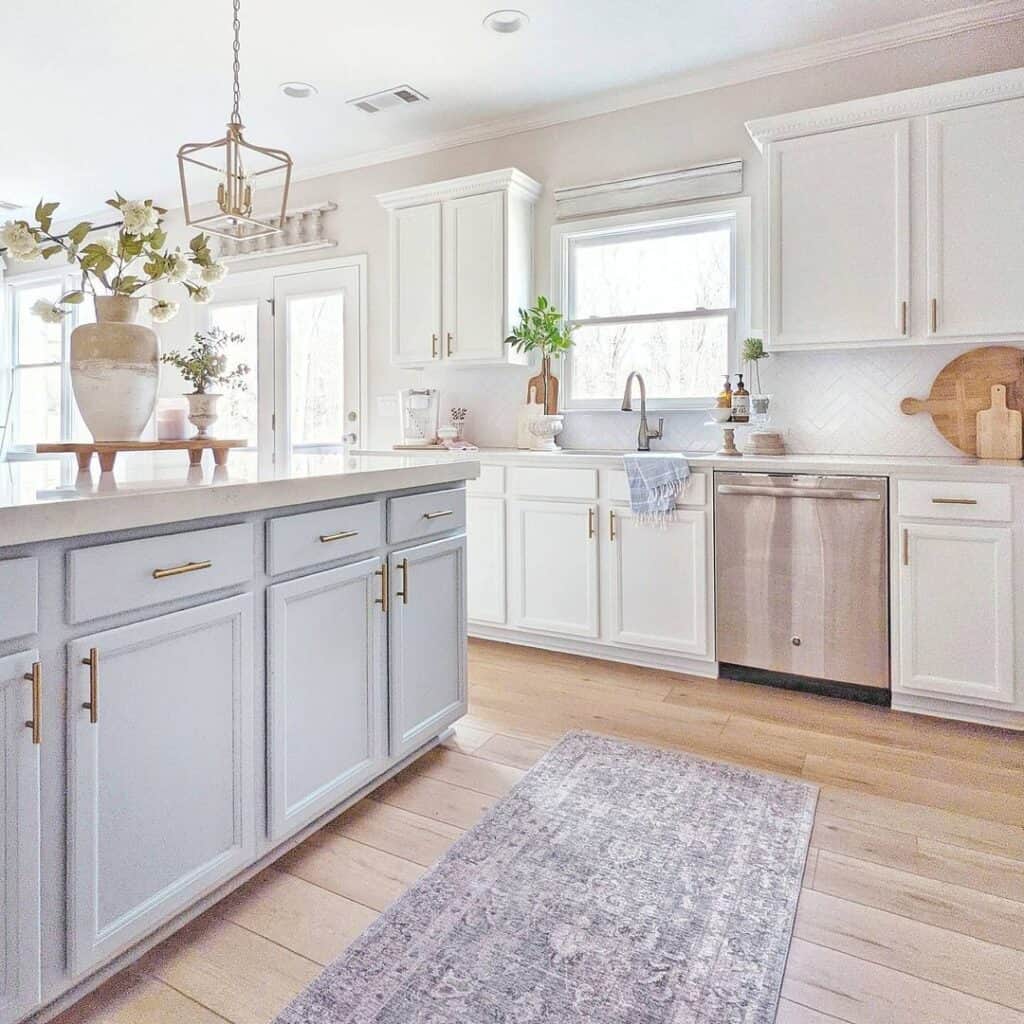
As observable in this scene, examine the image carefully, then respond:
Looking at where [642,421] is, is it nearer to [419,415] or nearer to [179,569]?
[419,415]

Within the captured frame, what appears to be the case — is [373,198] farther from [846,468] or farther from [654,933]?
[654,933]

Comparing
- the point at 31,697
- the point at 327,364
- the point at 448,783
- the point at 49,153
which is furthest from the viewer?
the point at 327,364

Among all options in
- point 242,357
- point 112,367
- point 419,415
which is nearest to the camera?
point 112,367

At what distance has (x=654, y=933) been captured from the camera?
1553 mm

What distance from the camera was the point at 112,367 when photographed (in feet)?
5.79

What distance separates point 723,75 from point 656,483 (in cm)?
208

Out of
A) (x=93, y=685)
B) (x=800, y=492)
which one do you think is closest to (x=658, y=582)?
(x=800, y=492)

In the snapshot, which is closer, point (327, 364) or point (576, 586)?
point (576, 586)

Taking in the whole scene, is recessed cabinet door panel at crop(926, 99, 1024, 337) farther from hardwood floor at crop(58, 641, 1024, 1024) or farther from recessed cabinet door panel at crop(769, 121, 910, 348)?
hardwood floor at crop(58, 641, 1024, 1024)

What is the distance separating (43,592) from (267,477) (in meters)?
0.56

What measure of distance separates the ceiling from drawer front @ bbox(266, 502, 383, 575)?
233cm

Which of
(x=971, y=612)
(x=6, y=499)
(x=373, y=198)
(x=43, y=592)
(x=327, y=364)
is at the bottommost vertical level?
(x=971, y=612)

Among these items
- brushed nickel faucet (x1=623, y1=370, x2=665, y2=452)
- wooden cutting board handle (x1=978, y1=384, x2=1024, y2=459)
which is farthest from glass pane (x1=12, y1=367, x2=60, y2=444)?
wooden cutting board handle (x1=978, y1=384, x2=1024, y2=459)

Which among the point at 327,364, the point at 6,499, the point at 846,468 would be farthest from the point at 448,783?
the point at 327,364
